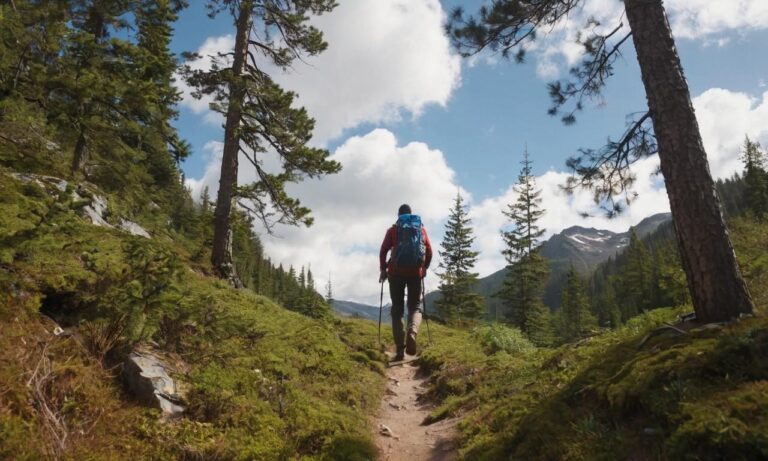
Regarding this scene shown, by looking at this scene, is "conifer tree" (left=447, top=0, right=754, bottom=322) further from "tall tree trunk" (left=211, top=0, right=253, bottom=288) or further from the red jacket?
"tall tree trunk" (left=211, top=0, right=253, bottom=288)

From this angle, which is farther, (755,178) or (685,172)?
(755,178)

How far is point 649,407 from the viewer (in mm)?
3193

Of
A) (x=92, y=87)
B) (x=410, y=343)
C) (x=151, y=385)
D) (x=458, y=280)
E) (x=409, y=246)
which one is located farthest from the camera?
(x=458, y=280)

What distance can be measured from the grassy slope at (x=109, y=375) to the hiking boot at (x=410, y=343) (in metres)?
4.02

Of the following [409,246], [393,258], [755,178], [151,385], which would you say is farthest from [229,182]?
[755,178]

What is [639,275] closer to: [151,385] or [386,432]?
[386,432]

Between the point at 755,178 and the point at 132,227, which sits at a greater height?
the point at 755,178

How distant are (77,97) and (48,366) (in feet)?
12.6

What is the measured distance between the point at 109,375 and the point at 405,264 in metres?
6.54

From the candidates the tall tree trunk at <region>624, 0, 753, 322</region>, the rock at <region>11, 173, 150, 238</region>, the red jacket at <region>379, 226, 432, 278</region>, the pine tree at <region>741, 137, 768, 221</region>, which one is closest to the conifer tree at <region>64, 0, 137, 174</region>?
the rock at <region>11, 173, 150, 238</region>

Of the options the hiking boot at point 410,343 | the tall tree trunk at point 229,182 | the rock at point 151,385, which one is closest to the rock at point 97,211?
the tall tree trunk at point 229,182

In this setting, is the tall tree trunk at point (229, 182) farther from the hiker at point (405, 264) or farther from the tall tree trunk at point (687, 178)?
the tall tree trunk at point (687, 178)

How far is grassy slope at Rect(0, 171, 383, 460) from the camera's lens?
349 cm

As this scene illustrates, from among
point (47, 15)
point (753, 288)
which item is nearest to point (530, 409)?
point (753, 288)
